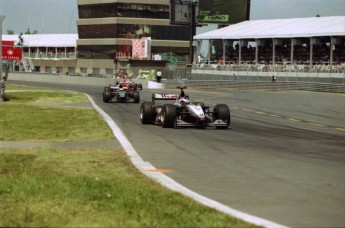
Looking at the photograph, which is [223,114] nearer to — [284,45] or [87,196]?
[87,196]

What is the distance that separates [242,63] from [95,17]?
41109 mm

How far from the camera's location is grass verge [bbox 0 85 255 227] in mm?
6219

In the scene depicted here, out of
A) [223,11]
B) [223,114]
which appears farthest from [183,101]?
[223,11]

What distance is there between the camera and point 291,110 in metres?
31.1

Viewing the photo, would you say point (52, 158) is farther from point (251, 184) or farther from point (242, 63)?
point (242, 63)

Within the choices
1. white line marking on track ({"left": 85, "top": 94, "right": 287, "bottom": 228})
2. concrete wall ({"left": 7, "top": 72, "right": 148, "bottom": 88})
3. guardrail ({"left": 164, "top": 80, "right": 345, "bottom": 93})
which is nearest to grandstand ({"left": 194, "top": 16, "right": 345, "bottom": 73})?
guardrail ({"left": 164, "top": 80, "right": 345, "bottom": 93})

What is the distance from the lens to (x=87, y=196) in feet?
24.4

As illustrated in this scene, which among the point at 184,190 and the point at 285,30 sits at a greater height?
the point at 285,30

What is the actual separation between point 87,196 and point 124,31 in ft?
306

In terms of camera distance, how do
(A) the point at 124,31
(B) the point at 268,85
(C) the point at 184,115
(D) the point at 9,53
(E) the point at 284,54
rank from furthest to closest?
(A) the point at 124,31 < (D) the point at 9,53 < (E) the point at 284,54 < (B) the point at 268,85 < (C) the point at 184,115

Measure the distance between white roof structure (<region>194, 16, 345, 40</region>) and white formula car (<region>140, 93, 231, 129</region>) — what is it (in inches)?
1423

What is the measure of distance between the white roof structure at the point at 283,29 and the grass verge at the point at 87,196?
4586cm

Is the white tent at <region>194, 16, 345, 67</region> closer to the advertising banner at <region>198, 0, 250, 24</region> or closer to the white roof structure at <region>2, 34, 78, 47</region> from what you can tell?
the advertising banner at <region>198, 0, 250, 24</region>

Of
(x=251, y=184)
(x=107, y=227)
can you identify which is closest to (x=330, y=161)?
(x=251, y=184)
